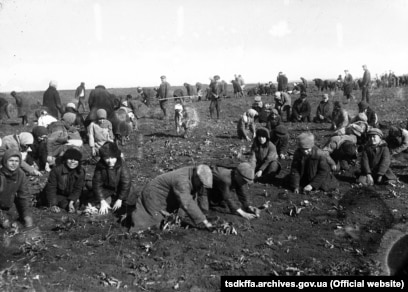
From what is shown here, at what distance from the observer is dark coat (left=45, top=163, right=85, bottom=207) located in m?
7.83

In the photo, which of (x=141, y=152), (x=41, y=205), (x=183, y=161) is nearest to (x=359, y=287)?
(x=41, y=205)

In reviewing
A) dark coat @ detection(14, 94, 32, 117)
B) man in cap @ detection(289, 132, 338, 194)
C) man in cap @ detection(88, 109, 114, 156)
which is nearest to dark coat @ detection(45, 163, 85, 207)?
man in cap @ detection(88, 109, 114, 156)

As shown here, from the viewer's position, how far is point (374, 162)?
9.58 metres

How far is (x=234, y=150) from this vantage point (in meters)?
13.4

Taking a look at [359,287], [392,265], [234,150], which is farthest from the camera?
[234,150]

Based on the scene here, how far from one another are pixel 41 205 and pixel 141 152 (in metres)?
5.53

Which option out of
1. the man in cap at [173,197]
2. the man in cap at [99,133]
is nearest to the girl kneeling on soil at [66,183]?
the man in cap at [173,197]

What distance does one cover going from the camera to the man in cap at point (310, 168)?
901cm

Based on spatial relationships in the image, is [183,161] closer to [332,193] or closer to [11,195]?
[332,193]

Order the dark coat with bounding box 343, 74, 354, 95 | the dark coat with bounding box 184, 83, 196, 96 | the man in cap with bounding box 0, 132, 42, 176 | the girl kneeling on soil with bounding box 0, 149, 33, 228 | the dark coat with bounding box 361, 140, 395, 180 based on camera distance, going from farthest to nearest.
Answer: the dark coat with bounding box 184, 83, 196, 96
the dark coat with bounding box 343, 74, 354, 95
the man in cap with bounding box 0, 132, 42, 176
the dark coat with bounding box 361, 140, 395, 180
the girl kneeling on soil with bounding box 0, 149, 33, 228

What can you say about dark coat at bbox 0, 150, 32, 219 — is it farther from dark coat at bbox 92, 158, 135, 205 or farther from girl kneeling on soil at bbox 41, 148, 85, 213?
dark coat at bbox 92, 158, 135, 205

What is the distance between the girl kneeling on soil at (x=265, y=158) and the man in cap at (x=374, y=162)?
2.01 metres

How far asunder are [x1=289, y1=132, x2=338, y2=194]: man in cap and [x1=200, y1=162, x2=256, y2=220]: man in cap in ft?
5.95

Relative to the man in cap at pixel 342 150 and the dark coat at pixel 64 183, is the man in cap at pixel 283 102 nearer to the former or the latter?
the man in cap at pixel 342 150
